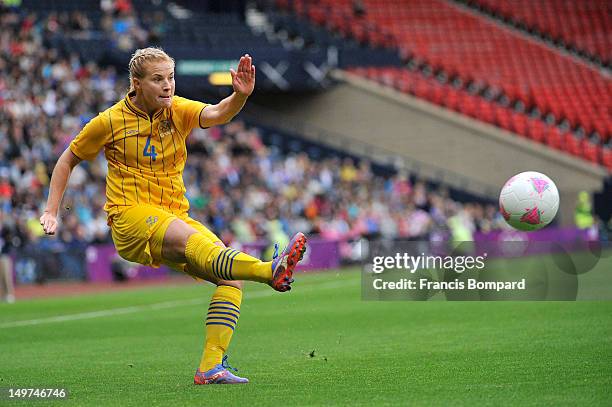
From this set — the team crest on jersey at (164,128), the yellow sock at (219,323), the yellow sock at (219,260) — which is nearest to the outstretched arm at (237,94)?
the team crest on jersey at (164,128)

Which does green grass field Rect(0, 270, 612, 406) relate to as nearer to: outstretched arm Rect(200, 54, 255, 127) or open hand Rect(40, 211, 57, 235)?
open hand Rect(40, 211, 57, 235)

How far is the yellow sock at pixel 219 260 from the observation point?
729 cm

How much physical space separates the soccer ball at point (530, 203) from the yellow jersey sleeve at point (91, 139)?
13.4ft

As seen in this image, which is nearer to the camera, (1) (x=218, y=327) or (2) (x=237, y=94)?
(2) (x=237, y=94)

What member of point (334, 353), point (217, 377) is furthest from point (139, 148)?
point (334, 353)

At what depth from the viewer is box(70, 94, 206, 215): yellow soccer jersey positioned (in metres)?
7.76

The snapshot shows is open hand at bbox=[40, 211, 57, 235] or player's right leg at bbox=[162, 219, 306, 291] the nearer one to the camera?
player's right leg at bbox=[162, 219, 306, 291]

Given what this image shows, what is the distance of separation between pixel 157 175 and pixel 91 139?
51 cm

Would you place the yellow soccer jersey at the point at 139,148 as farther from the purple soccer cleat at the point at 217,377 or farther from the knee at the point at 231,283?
the purple soccer cleat at the point at 217,377

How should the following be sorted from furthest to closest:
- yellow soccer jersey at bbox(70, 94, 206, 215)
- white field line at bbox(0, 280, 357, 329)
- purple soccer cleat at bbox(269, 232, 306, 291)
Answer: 1. white field line at bbox(0, 280, 357, 329)
2. yellow soccer jersey at bbox(70, 94, 206, 215)
3. purple soccer cleat at bbox(269, 232, 306, 291)

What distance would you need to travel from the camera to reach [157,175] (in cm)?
782

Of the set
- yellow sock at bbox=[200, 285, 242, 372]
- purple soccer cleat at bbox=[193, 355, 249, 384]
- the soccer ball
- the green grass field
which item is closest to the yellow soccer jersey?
yellow sock at bbox=[200, 285, 242, 372]

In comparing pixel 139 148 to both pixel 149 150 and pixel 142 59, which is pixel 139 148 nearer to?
pixel 149 150

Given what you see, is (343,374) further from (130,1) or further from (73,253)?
(130,1)
